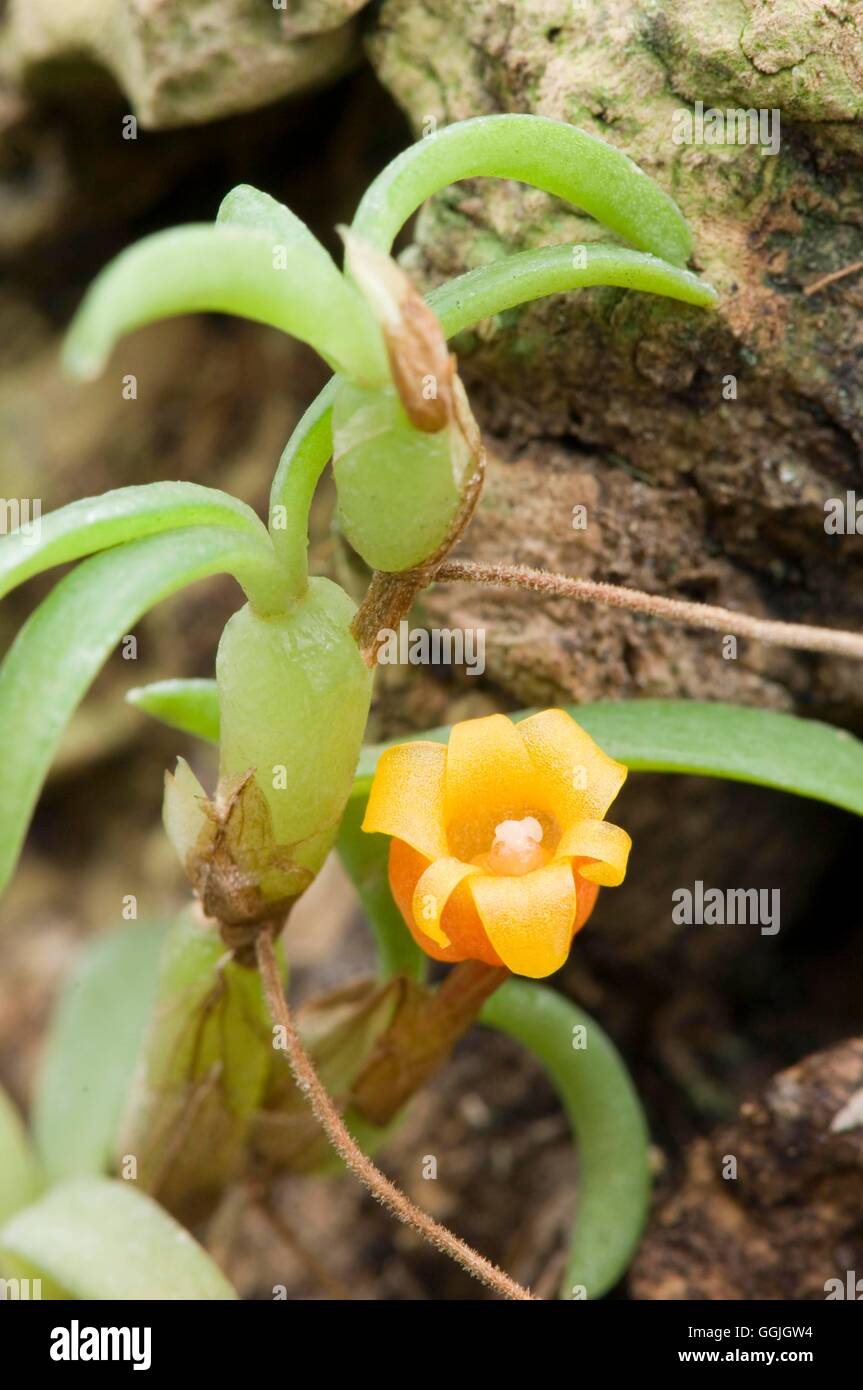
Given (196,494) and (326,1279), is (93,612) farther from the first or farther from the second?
(326,1279)

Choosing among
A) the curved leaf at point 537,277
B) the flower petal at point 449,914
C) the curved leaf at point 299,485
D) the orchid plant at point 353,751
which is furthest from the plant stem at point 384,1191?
the curved leaf at point 537,277

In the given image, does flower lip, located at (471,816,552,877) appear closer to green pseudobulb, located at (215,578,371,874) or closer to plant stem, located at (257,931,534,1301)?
green pseudobulb, located at (215,578,371,874)

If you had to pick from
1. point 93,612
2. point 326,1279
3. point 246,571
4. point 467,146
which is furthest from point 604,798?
point 326,1279

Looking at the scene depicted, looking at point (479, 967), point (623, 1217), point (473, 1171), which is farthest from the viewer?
point (473, 1171)

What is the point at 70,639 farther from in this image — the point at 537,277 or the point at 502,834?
the point at 537,277

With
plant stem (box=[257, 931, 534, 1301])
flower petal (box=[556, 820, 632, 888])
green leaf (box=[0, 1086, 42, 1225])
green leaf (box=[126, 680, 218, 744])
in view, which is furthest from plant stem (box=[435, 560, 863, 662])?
green leaf (box=[0, 1086, 42, 1225])

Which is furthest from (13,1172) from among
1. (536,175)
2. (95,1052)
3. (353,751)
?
Result: (536,175)

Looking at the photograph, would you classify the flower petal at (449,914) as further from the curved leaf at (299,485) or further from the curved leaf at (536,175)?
the curved leaf at (536,175)
